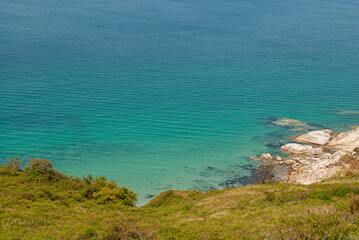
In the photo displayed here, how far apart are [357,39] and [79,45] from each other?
3739 inches

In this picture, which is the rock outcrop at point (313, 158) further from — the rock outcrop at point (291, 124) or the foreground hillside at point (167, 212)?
the foreground hillside at point (167, 212)

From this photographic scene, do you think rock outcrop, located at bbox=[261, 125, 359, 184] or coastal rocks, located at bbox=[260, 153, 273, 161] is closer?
rock outcrop, located at bbox=[261, 125, 359, 184]

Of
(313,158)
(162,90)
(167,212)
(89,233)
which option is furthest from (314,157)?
(162,90)

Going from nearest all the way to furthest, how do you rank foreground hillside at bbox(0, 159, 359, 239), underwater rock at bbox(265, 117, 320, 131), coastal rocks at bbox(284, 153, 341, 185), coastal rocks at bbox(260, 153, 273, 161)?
foreground hillside at bbox(0, 159, 359, 239) → coastal rocks at bbox(284, 153, 341, 185) → coastal rocks at bbox(260, 153, 273, 161) → underwater rock at bbox(265, 117, 320, 131)

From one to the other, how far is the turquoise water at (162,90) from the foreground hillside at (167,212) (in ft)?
36.3

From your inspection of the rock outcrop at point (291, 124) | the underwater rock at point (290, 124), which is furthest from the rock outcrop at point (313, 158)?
the rock outcrop at point (291, 124)

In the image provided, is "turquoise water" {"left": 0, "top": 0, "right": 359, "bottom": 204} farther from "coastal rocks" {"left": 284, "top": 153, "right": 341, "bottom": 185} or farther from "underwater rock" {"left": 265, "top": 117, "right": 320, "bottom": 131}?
"coastal rocks" {"left": 284, "top": 153, "right": 341, "bottom": 185}

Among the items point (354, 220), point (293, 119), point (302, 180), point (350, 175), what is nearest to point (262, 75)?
point (293, 119)

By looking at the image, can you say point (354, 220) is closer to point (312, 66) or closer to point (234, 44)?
point (312, 66)

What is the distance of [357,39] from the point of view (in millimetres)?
115250

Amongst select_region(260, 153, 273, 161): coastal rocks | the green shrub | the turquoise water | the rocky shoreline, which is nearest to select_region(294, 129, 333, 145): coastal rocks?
the rocky shoreline

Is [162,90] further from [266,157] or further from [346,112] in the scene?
[346,112]

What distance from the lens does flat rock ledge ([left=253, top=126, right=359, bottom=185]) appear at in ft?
128

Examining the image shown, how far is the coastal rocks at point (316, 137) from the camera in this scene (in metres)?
49.9
